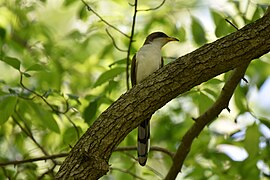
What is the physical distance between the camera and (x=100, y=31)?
6531mm

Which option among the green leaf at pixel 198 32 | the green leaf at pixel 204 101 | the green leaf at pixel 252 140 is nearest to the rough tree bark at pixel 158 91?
the green leaf at pixel 204 101

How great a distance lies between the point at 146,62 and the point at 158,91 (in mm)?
1430

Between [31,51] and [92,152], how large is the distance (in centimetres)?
341

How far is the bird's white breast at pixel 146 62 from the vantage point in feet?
16.4

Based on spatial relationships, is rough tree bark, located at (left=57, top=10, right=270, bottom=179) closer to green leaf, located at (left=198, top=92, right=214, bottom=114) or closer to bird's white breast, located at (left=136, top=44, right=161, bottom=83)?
green leaf, located at (left=198, top=92, right=214, bottom=114)

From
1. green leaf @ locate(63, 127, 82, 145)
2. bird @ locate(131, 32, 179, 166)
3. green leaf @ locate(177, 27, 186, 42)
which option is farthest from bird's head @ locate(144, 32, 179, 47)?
green leaf @ locate(63, 127, 82, 145)

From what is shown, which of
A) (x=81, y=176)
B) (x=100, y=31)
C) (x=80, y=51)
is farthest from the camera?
(x=80, y=51)

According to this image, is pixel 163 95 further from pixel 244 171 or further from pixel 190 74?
pixel 244 171

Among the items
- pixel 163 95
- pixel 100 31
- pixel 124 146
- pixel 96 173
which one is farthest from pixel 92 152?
pixel 100 31

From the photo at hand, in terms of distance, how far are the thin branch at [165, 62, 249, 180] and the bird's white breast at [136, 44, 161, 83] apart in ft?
2.17

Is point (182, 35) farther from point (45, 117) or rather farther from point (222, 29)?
point (45, 117)

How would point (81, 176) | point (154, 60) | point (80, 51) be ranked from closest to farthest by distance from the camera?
point (81, 176)
point (154, 60)
point (80, 51)

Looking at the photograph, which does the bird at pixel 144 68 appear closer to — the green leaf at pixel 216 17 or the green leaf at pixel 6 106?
the green leaf at pixel 216 17

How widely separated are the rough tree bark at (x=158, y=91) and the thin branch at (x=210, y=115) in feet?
2.44
